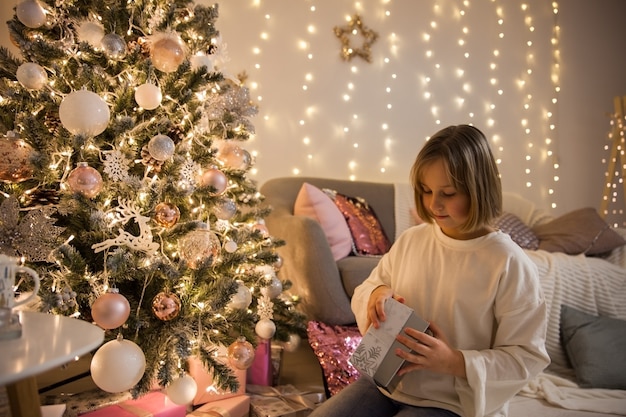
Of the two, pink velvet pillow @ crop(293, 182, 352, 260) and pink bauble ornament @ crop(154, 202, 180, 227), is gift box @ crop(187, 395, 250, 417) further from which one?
pink velvet pillow @ crop(293, 182, 352, 260)

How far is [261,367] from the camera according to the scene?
67.7 inches

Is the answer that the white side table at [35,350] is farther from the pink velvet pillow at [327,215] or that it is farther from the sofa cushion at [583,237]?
the sofa cushion at [583,237]

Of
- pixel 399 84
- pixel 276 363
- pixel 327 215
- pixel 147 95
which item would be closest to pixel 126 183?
pixel 147 95

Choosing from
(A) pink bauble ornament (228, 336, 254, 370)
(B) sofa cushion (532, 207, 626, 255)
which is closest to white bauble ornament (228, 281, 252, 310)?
(A) pink bauble ornament (228, 336, 254, 370)

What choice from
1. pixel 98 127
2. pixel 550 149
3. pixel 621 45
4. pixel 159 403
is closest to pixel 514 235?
pixel 550 149

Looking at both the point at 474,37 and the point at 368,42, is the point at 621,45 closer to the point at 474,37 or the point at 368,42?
the point at 474,37

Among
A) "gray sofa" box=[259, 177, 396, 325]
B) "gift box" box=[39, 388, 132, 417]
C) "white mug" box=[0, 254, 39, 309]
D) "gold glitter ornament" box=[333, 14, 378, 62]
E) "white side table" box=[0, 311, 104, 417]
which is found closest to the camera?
"white side table" box=[0, 311, 104, 417]

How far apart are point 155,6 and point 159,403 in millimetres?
1232

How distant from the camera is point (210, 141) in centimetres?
145

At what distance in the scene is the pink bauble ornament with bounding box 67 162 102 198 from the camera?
1.10 metres

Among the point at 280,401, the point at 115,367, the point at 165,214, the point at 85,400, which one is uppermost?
the point at 165,214

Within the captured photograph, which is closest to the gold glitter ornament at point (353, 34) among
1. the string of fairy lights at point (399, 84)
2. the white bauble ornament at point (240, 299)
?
the string of fairy lights at point (399, 84)

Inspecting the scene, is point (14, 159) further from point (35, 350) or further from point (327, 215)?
point (327, 215)

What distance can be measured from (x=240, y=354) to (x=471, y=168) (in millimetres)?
878
